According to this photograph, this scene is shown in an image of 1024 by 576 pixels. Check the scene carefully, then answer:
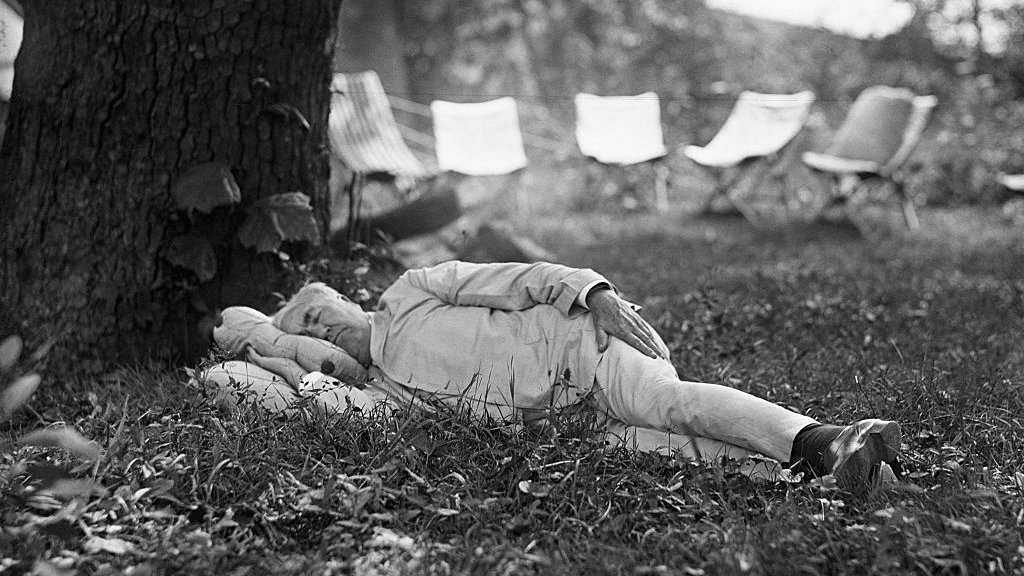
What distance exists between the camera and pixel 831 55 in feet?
47.4

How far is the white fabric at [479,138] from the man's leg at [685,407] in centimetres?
614

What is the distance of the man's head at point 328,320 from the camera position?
3.92m

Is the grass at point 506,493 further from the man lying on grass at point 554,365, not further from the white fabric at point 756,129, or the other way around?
the white fabric at point 756,129

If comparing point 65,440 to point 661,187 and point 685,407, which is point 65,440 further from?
point 661,187

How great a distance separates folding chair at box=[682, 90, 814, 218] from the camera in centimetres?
940

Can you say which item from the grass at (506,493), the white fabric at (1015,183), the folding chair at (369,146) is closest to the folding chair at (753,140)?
the white fabric at (1015,183)

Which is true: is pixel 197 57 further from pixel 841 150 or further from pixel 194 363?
pixel 841 150

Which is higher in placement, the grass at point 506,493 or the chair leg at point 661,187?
the chair leg at point 661,187

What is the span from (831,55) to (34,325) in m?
12.2

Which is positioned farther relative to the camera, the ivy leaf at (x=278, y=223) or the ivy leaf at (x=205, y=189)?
the ivy leaf at (x=278, y=223)

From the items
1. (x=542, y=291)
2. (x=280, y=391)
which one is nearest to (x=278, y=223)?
(x=280, y=391)

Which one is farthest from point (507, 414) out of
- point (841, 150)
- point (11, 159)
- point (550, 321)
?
point (841, 150)

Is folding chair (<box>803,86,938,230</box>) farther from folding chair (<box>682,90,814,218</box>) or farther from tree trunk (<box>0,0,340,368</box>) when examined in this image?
tree trunk (<box>0,0,340,368</box>)

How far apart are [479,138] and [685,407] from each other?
6.74 meters
